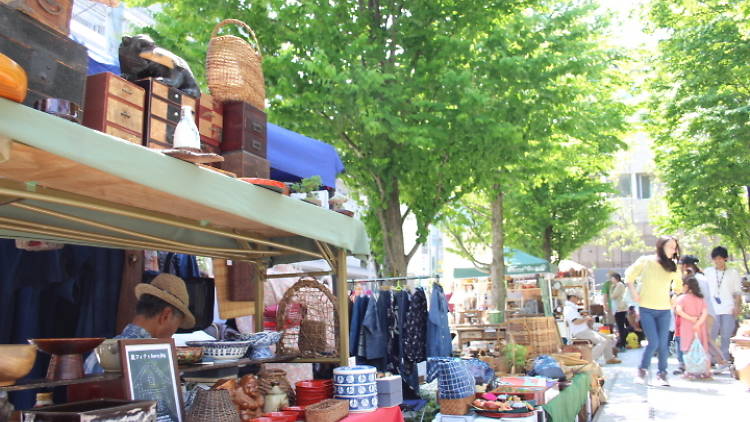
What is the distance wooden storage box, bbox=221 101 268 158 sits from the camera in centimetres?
477

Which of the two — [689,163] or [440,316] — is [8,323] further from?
[689,163]

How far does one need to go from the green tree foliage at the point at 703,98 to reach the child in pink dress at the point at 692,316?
16.9 ft

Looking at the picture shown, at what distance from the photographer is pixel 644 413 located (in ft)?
24.9

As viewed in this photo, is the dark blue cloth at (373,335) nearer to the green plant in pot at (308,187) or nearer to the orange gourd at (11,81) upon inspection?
the green plant in pot at (308,187)

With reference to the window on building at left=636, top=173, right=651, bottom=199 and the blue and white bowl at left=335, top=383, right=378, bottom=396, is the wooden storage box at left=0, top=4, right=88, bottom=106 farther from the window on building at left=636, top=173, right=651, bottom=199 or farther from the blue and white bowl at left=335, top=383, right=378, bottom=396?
the window on building at left=636, top=173, right=651, bottom=199

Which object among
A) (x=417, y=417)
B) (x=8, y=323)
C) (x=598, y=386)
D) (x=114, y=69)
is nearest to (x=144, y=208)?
(x=8, y=323)

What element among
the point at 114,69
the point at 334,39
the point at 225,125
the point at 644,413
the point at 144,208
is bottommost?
the point at 644,413

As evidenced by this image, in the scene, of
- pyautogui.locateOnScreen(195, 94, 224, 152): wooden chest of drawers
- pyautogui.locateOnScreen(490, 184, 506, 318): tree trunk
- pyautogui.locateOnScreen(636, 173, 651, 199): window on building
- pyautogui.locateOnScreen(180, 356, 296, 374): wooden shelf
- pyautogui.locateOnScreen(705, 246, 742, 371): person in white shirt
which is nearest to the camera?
pyautogui.locateOnScreen(180, 356, 296, 374): wooden shelf

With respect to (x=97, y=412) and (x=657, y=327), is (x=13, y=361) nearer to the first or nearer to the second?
(x=97, y=412)

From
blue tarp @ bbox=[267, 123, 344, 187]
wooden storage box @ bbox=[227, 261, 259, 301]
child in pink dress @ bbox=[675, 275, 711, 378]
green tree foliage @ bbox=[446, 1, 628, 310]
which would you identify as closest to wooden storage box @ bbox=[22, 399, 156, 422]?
wooden storage box @ bbox=[227, 261, 259, 301]

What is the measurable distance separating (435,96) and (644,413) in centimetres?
546

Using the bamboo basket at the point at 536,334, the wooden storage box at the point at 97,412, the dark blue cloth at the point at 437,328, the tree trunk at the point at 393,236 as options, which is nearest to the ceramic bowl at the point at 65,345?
the wooden storage box at the point at 97,412

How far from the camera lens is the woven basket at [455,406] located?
18.1ft

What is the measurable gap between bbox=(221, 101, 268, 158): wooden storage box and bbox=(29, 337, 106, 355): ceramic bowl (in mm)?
2138
